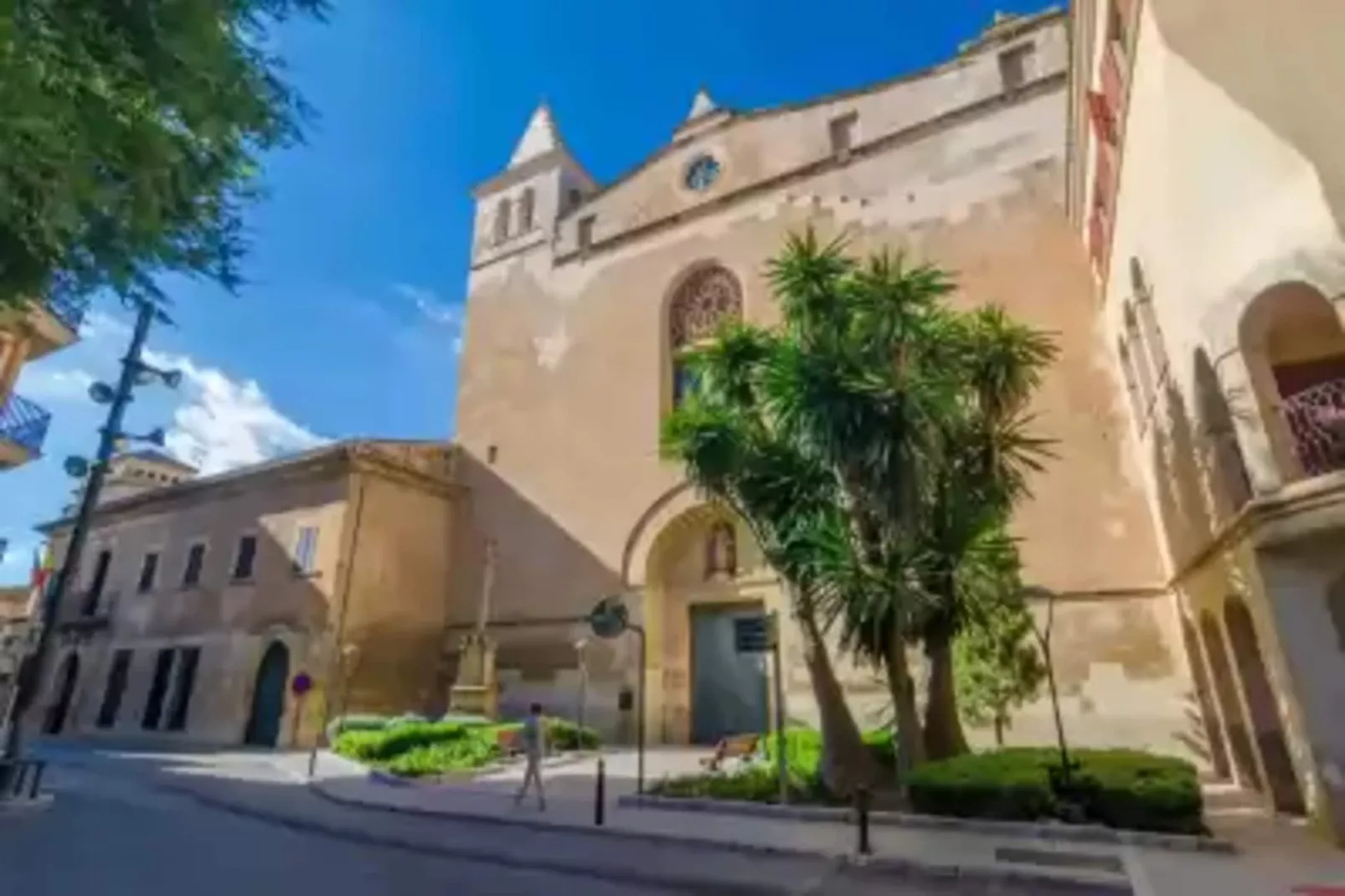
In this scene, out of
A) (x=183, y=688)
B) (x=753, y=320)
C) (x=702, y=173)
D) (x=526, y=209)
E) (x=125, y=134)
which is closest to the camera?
(x=125, y=134)

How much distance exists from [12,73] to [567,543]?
18075 millimetres

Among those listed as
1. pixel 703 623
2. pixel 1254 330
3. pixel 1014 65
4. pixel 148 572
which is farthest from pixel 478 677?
pixel 1014 65

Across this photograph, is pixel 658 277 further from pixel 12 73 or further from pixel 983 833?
pixel 12 73

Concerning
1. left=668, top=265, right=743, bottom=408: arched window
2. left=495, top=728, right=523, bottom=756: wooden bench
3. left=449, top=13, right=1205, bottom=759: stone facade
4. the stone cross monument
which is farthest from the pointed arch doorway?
left=668, top=265, right=743, bottom=408: arched window

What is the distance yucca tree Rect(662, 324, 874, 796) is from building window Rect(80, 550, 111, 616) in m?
22.3

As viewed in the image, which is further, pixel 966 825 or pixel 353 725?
pixel 353 725

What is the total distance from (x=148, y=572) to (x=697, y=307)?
1850 centimetres

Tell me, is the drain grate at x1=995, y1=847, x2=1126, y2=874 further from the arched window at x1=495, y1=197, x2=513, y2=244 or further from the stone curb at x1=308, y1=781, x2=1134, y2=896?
the arched window at x1=495, y1=197, x2=513, y2=244

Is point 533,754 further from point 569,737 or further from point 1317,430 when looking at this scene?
point 1317,430

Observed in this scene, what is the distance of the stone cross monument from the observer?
17625mm

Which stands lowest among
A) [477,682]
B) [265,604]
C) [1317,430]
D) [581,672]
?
[477,682]

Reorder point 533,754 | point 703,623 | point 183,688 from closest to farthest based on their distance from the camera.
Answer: point 533,754
point 703,623
point 183,688

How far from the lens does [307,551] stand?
20125mm

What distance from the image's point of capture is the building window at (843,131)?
21.2 metres
